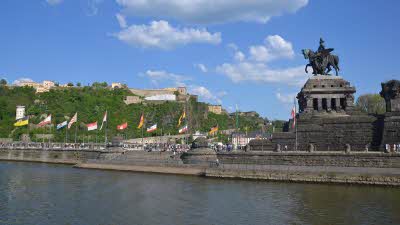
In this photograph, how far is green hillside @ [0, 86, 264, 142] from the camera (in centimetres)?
9906

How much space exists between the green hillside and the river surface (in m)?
63.4

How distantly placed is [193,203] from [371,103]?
68.5 metres

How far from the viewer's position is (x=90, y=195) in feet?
81.7

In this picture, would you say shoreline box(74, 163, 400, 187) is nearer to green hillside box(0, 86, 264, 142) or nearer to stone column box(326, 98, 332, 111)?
stone column box(326, 98, 332, 111)

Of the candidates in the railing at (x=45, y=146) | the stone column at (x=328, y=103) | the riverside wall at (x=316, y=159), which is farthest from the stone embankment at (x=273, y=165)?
the railing at (x=45, y=146)

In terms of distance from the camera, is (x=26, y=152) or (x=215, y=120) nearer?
(x=26, y=152)

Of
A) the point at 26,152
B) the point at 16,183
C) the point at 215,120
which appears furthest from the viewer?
the point at 215,120

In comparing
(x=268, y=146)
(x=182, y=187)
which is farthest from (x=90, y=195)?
(x=268, y=146)

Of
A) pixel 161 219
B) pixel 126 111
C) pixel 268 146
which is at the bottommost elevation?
pixel 161 219

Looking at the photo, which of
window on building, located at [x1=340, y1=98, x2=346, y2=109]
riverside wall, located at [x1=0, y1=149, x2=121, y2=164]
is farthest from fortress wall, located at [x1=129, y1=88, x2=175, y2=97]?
window on building, located at [x1=340, y1=98, x2=346, y2=109]

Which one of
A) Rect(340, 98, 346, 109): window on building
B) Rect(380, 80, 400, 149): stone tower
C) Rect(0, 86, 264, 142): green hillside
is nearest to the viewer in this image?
Rect(380, 80, 400, 149): stone tower

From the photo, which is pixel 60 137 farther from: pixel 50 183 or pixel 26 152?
pixel 50 183

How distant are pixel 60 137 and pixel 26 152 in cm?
2952

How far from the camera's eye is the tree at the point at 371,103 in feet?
254
